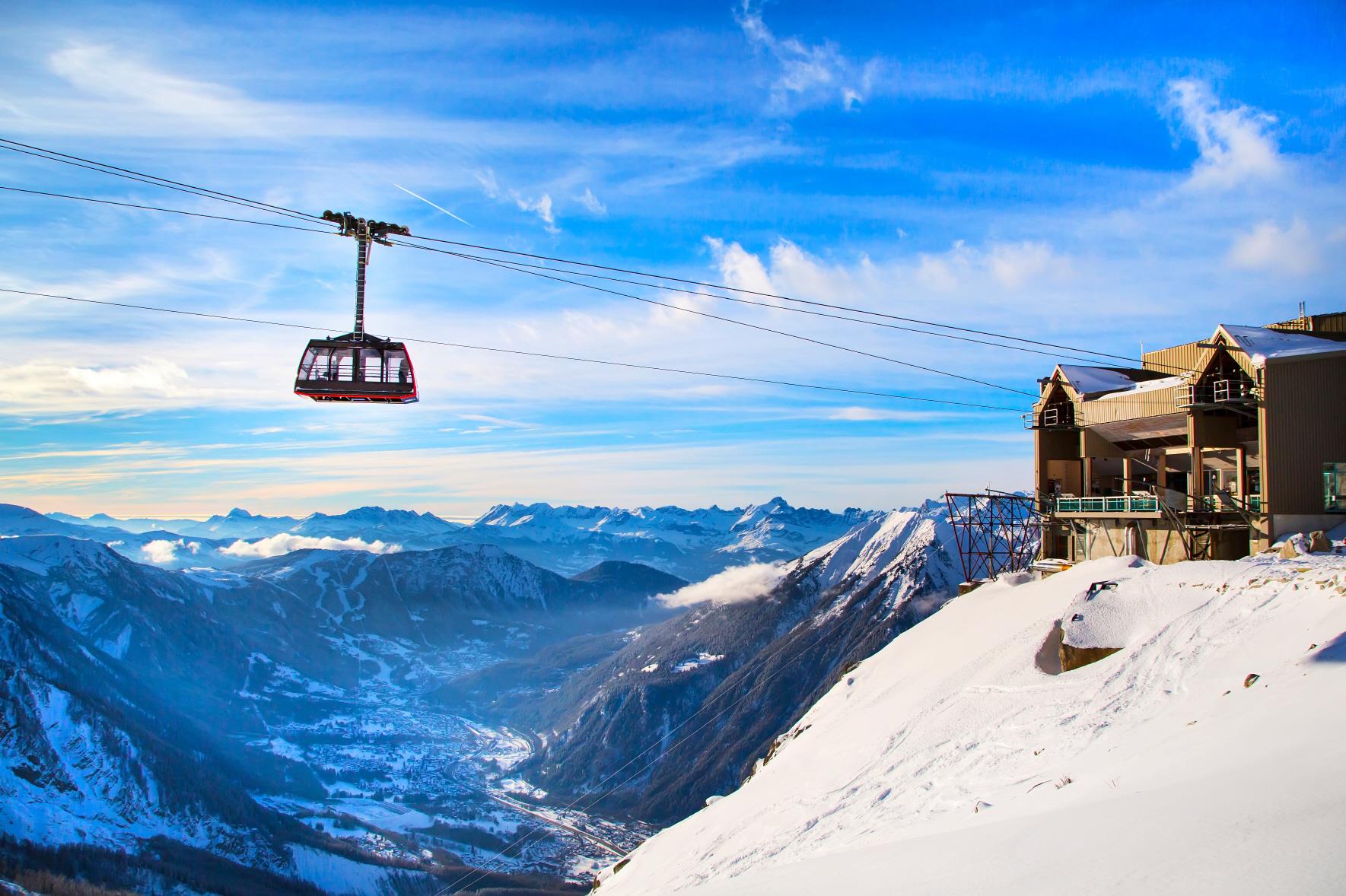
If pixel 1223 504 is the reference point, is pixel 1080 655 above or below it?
below

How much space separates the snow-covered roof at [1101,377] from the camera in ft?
161

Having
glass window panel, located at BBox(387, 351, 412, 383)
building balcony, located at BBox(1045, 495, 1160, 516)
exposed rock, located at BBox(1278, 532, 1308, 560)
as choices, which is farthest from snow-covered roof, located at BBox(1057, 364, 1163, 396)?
glass window panel, located at BBox(387, 351, 412, 383)

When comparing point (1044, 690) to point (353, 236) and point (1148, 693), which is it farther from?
point (353, 236)

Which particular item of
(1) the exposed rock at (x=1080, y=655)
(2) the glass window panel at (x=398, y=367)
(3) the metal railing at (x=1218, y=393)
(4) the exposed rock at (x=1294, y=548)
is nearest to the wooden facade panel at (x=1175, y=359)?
(3) the metal railing at (x=1218, y=393)

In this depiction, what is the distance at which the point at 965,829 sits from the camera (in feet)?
45.8

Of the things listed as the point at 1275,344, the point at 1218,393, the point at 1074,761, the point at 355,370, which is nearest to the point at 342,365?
the point at 355,370

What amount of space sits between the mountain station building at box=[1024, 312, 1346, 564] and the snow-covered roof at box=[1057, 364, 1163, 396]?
107 millimetres

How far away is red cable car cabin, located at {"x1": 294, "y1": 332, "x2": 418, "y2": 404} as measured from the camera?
25.2 metres

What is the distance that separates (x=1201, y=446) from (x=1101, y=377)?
36.2 feet

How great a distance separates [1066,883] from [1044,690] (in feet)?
52.6

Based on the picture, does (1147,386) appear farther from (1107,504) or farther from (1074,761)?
(1074,761)

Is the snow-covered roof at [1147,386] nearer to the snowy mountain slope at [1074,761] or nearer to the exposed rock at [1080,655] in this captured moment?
the snowy mountain slope at [1074,761]

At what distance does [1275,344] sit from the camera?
125ft

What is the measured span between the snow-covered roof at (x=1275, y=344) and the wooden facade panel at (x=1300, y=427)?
439mm
